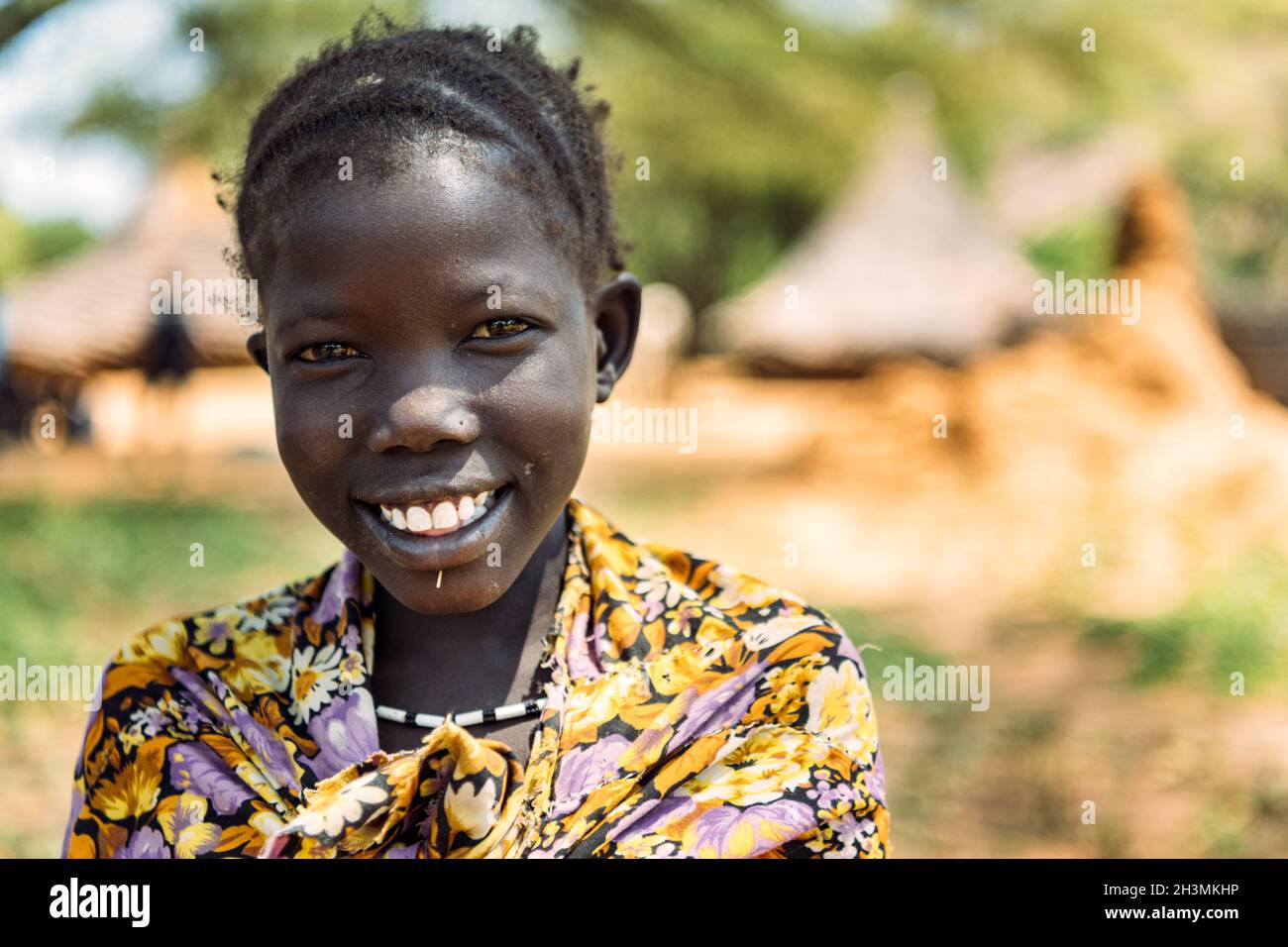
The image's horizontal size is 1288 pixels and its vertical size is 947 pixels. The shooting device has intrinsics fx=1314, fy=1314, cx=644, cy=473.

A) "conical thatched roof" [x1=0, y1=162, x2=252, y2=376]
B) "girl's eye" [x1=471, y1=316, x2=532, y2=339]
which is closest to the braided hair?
"girl's eye" [x1=471, y1=316, x2=532, y2=339]

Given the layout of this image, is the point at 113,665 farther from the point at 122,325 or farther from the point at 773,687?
the point at 122,325

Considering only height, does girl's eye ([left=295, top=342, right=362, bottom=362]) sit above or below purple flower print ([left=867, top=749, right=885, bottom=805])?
above

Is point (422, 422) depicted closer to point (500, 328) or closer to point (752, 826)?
point (500, 328)

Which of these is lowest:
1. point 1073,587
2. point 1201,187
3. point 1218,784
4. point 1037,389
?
point 1218,784

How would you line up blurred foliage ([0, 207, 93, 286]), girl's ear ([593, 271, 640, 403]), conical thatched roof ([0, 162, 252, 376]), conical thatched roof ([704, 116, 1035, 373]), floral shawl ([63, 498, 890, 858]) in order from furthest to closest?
blurred foliage ([0, 207, 93, 286])
conical thatched roof ([0, 162, 252, 376])
conical thatched roof ([704, 116, 1035, 373])
girl's ear ([593, 271, 640, 403])
floral shawl ([63, 498, 890, 858])

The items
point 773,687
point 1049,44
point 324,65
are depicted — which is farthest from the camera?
point 1049,44

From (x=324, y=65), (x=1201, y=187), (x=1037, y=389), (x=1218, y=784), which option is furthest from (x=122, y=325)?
(x=1201, y=187)

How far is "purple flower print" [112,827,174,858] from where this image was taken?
1268mm

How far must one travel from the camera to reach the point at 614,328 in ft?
4.81

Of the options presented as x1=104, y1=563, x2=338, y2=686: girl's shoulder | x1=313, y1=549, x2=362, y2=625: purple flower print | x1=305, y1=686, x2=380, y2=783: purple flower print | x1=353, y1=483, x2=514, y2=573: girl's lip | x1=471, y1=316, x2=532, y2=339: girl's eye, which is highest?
x1=471, y1=316, x2=532, y2=339: girl's eye

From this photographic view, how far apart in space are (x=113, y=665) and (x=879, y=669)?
4015 mm

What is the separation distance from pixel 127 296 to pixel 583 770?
1041cm

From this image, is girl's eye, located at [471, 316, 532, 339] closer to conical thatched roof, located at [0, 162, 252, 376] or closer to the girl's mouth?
the girl's mouth

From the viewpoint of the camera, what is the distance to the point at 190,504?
857 cm
